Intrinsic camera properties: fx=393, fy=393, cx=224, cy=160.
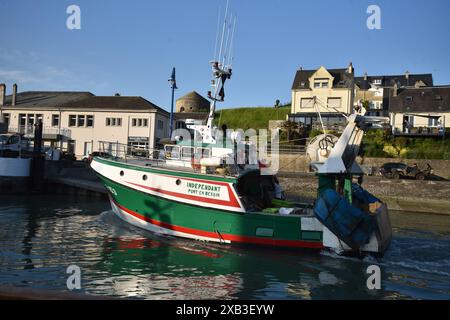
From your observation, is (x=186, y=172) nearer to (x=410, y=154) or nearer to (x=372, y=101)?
(x=410, y=154)

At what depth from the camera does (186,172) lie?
13.1 meters

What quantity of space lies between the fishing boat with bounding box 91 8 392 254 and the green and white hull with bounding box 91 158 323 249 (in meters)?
0.03

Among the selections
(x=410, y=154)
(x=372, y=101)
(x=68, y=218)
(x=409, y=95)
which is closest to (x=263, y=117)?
(x=372, y=101)

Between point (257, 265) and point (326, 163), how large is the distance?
3.99 m

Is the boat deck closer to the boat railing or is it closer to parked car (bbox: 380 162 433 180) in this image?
the boat railing

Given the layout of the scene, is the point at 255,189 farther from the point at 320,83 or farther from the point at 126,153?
the point at 320,83

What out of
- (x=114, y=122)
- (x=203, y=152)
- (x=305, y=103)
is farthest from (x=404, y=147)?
(x=114, y=122)

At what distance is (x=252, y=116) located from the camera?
57656mm

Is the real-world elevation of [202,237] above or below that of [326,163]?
below

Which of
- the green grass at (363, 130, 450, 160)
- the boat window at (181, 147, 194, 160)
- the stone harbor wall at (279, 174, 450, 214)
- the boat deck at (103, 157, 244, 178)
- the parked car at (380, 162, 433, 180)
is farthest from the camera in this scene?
the green grass at (363, 130, 450, 160)

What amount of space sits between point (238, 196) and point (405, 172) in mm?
23040

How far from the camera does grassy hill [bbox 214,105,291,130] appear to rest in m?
55.4

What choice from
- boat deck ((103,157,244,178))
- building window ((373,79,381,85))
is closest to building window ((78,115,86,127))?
boat deck ((103,157,244,178))

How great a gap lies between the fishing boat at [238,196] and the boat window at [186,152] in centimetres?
4
